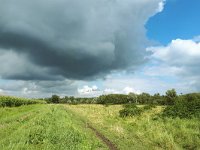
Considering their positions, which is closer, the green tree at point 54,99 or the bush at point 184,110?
the bush at point 184,110

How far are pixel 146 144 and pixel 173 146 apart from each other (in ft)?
7.07

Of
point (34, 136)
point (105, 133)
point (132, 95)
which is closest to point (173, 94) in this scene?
point (132, 95)

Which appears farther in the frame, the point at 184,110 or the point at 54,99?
the point at 54,99

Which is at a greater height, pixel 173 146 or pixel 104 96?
pixel 104 96

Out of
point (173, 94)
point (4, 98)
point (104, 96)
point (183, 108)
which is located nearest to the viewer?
point (183, 108)

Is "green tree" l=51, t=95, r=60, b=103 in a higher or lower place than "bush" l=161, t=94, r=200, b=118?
higher

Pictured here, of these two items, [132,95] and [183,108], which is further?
[132,95]

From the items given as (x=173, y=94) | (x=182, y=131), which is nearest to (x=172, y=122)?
(x=182, y=131)

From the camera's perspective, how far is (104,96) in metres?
179

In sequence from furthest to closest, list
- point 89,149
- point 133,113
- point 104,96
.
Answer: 1. point 104,96
2. point 133,113
3. point 89,149

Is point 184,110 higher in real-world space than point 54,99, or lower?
lower

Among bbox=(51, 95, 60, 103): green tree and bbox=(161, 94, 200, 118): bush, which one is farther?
bbox=(51, 95, 60, 103): green tree

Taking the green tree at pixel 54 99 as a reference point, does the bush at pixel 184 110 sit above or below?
below

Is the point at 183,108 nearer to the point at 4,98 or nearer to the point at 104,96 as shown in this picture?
the point at 4,98
